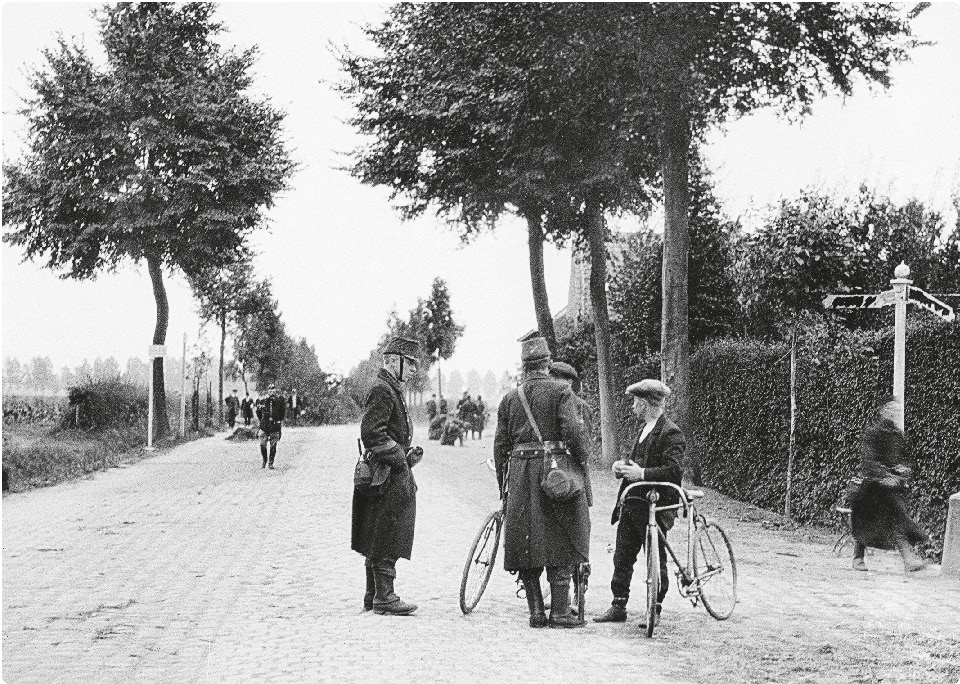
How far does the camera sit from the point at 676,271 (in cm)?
1644

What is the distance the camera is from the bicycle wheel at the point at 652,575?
6484mm

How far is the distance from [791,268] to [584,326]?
13563 millimetres

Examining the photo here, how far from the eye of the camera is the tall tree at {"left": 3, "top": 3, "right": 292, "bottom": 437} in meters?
17.8

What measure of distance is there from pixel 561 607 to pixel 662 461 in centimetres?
Answer: 113

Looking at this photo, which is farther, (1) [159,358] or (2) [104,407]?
(2) [104,407]

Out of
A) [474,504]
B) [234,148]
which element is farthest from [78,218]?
[474,504]

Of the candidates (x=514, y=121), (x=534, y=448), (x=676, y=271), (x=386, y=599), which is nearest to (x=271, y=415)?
(x=514, y=121)

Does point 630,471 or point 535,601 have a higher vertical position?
point 630,471

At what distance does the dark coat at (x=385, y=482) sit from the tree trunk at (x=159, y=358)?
73.1ft

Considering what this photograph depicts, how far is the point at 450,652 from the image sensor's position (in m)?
Result: 5.98

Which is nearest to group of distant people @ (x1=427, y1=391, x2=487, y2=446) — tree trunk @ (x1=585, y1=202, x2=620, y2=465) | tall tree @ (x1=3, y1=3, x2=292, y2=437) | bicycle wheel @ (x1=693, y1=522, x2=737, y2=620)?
tall tree @ (x1=3, y1=3, x2=292, y2=437)

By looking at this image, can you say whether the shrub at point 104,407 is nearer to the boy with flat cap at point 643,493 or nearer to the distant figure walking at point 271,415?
the distant figure walking at point 271,415

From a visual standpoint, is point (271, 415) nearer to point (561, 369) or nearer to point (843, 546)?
point (843, 546)

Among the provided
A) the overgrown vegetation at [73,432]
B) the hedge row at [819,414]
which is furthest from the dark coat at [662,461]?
the overgrown vegetation at [73,432]
